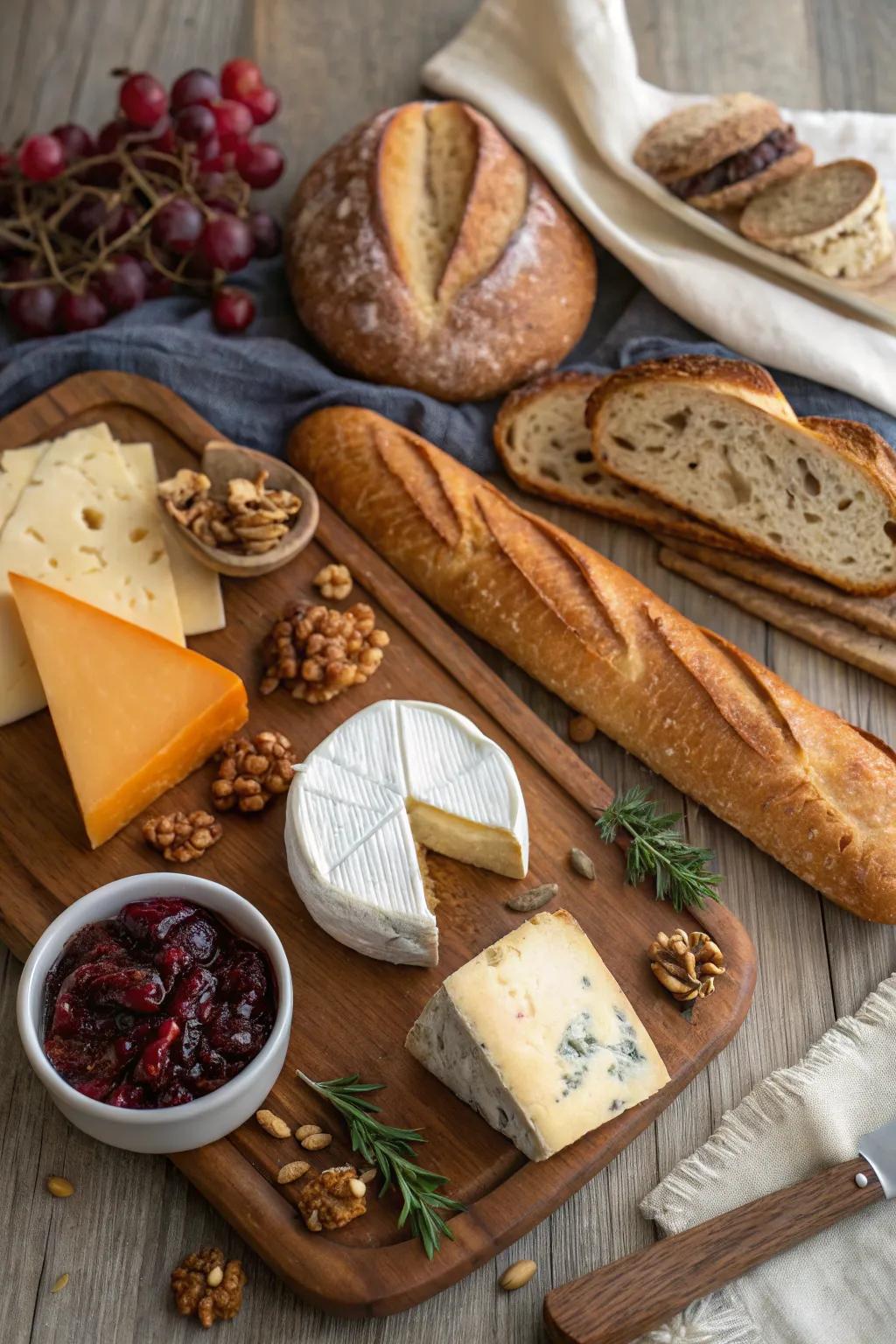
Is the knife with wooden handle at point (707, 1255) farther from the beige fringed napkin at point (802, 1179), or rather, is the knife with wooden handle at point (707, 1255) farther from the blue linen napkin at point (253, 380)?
the blue linen napkin at point (253, 380)

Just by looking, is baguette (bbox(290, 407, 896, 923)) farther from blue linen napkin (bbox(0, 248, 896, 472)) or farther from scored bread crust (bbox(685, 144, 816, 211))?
scored bread crust (bbox(685, 144, 816, 211))

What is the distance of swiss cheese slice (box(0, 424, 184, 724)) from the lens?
2.72 metres

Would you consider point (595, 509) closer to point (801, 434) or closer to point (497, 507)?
point (497, 507)

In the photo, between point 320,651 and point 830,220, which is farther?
point 830,220

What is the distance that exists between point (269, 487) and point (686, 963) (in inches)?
57.9

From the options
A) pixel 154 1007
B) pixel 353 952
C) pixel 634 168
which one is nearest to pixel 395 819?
pixel 353 952

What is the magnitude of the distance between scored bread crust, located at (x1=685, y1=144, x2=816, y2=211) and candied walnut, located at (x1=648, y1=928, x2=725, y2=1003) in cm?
208

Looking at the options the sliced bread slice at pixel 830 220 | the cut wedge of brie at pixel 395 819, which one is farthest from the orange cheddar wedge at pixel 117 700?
the sliced bread slice at pixel 830 220

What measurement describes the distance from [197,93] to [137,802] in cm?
207

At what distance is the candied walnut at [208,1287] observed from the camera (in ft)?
7.10

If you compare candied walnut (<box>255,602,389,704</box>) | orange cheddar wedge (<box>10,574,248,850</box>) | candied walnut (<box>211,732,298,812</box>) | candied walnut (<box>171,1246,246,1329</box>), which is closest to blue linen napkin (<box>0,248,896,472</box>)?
candied walnut (<box>255,602,389,704</box>)

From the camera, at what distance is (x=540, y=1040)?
85.4 inches

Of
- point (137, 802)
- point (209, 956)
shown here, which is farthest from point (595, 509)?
point (209, 956)

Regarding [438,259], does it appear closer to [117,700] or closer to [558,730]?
[558,730]
